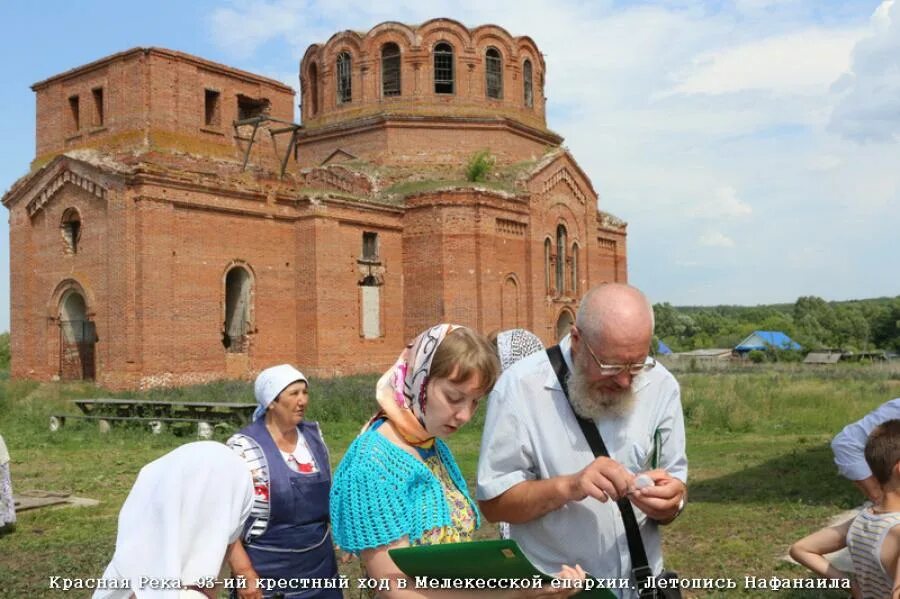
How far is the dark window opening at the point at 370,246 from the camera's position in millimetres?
23688

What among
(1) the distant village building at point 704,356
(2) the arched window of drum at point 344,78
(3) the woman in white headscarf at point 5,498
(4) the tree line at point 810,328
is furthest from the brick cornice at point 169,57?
(4) the tree line at point 810,328

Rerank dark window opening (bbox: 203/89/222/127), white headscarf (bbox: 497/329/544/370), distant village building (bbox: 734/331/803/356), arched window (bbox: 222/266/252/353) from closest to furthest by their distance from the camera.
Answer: white headscarf (bbox: 497/329/544/370) < arched window (bbox: 222/266/252/353) < dark window opening (bbox: 203/89/222/127) < distant village building (bbox: 734/331/803/356)

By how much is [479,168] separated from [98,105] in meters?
11.1

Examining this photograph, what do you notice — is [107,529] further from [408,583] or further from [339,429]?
[339,429]

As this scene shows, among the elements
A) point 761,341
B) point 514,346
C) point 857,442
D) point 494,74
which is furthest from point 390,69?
point 761,341

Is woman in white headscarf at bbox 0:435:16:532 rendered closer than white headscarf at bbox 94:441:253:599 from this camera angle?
No

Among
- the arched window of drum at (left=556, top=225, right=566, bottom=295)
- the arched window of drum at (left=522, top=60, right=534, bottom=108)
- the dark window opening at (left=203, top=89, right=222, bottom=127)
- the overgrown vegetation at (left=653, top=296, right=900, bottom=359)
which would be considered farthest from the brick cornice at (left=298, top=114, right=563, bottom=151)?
the overgrown vegetation at (left=653, top=296, right=900, bottom=359)

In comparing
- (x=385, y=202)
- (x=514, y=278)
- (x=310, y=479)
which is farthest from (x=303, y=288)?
(x=310, y=479)

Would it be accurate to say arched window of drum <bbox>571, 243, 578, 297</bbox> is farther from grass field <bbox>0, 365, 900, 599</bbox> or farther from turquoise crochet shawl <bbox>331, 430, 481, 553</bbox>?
turquoise crochet shawl <bbox>331, 430, 481, 553</bbox>

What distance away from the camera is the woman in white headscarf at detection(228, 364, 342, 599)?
3.78 metres

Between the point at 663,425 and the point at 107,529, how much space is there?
21.9ft

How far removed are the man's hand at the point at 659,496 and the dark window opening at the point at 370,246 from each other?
2125cm

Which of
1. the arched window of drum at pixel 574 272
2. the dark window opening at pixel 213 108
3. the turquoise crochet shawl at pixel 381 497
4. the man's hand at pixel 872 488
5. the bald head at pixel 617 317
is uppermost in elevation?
the dark window opening at pixel 213 108

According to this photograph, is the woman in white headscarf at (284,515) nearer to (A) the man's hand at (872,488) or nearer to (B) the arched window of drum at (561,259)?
(A) the man's hand at (872,488)
